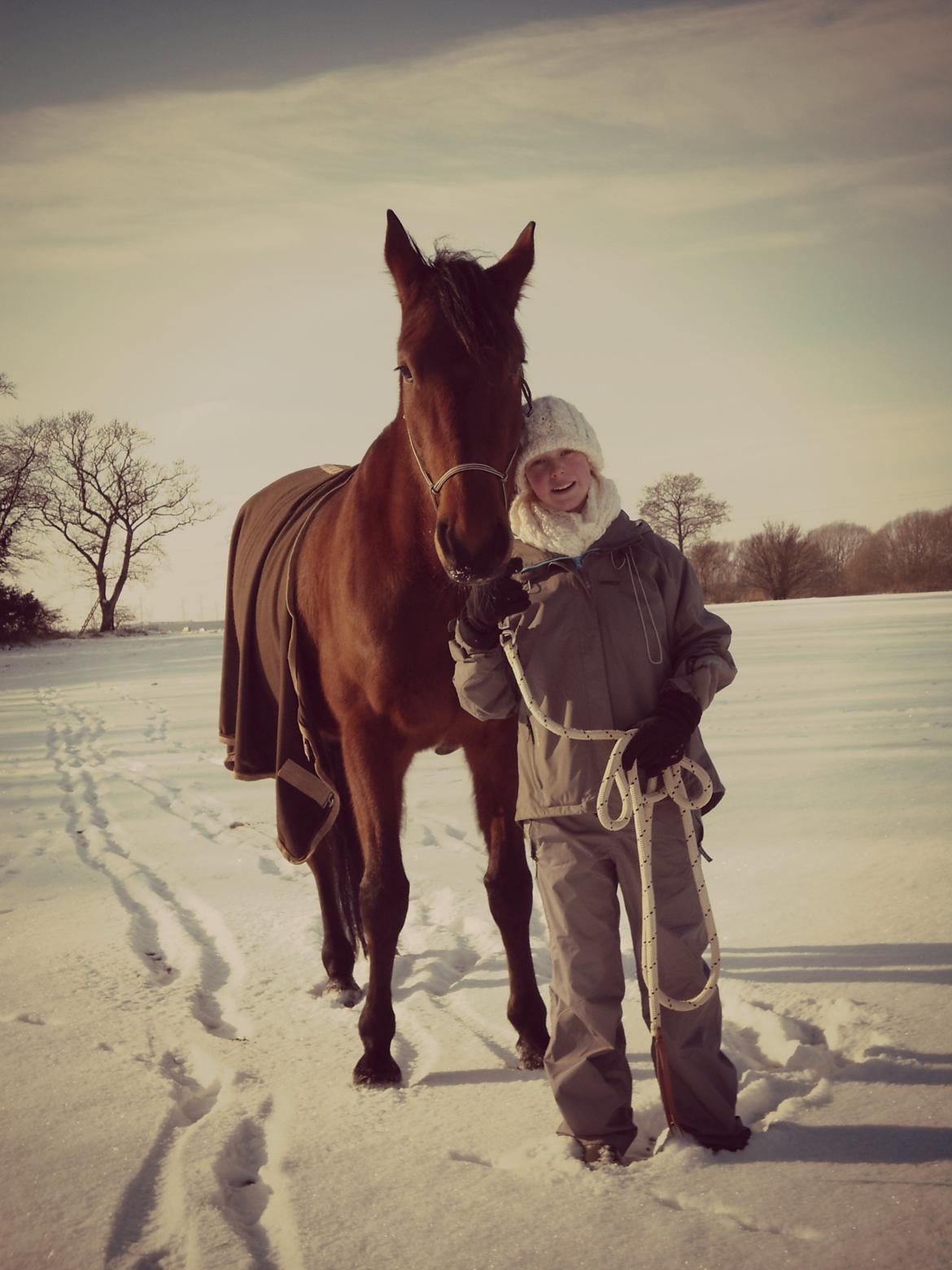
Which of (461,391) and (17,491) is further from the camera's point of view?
(17,491)

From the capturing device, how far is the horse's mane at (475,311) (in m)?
2.48

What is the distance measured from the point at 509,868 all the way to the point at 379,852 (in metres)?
0.42

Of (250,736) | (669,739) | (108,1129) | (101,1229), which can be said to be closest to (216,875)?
(250,736)

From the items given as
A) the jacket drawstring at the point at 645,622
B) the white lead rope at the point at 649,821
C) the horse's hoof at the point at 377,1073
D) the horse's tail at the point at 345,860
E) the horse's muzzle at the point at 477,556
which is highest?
the horse's muzzle at the point at 477,556

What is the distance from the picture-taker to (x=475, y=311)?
99.3 inches

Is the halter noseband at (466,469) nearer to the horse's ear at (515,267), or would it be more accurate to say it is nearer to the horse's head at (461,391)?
the horse's head at (461,391)

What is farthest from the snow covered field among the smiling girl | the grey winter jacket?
the grey winter jacket

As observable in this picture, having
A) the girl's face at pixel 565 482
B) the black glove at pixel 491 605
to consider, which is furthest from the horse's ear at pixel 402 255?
the black glove at pixel 491 605

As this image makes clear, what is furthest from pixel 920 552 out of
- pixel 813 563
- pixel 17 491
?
pixel 17 491

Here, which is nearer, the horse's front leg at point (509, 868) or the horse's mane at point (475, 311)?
the horse's mane at point (475, 311)

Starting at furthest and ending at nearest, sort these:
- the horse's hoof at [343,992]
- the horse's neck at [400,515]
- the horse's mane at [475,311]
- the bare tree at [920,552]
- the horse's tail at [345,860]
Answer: the bare tree at [920,552], the horse's tail at [345,860], the horse's hoof at [343,992], the horse's neck at [400,515], the horse's mane at [475,311]

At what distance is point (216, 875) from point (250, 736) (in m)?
1.47

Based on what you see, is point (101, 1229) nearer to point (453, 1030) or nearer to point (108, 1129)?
point (108, 1129)

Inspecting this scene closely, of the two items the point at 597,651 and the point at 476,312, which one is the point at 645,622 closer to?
the point at 597,651
